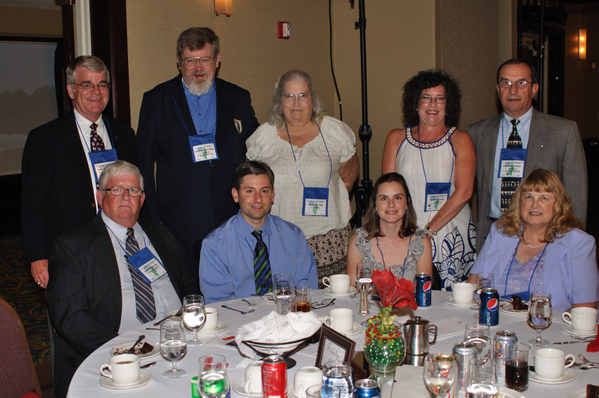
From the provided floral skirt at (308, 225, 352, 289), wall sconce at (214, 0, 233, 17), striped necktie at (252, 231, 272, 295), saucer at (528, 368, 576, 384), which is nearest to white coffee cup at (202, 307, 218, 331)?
striped necktie at (252, 231, 272, 295)

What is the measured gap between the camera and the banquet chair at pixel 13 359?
1.94 metres

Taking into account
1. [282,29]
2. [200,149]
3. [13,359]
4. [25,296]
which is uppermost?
[282,29]

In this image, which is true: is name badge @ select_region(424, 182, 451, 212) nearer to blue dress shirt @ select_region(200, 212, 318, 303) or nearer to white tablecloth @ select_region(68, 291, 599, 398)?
blue dress shirt @ select_region(200, 212, 318, 303)

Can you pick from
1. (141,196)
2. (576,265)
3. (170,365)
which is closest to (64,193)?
(141,196)

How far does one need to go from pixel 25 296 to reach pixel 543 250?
472cm

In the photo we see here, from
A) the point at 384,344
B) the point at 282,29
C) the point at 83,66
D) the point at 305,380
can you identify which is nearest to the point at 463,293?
the point at 384,344

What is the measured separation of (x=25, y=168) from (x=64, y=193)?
25cm

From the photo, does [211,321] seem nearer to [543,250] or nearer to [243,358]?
[243,358]

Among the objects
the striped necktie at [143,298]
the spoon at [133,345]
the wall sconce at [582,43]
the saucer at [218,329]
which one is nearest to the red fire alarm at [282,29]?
the striped necktie at [143,298]

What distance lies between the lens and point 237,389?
154cm

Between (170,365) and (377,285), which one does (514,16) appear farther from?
(170,365)

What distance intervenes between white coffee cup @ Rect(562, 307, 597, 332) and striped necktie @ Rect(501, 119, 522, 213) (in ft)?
4.73

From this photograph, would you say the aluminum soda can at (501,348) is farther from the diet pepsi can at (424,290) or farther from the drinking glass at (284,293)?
the drinking glass at (284,293)

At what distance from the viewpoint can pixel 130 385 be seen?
159 centimetres
